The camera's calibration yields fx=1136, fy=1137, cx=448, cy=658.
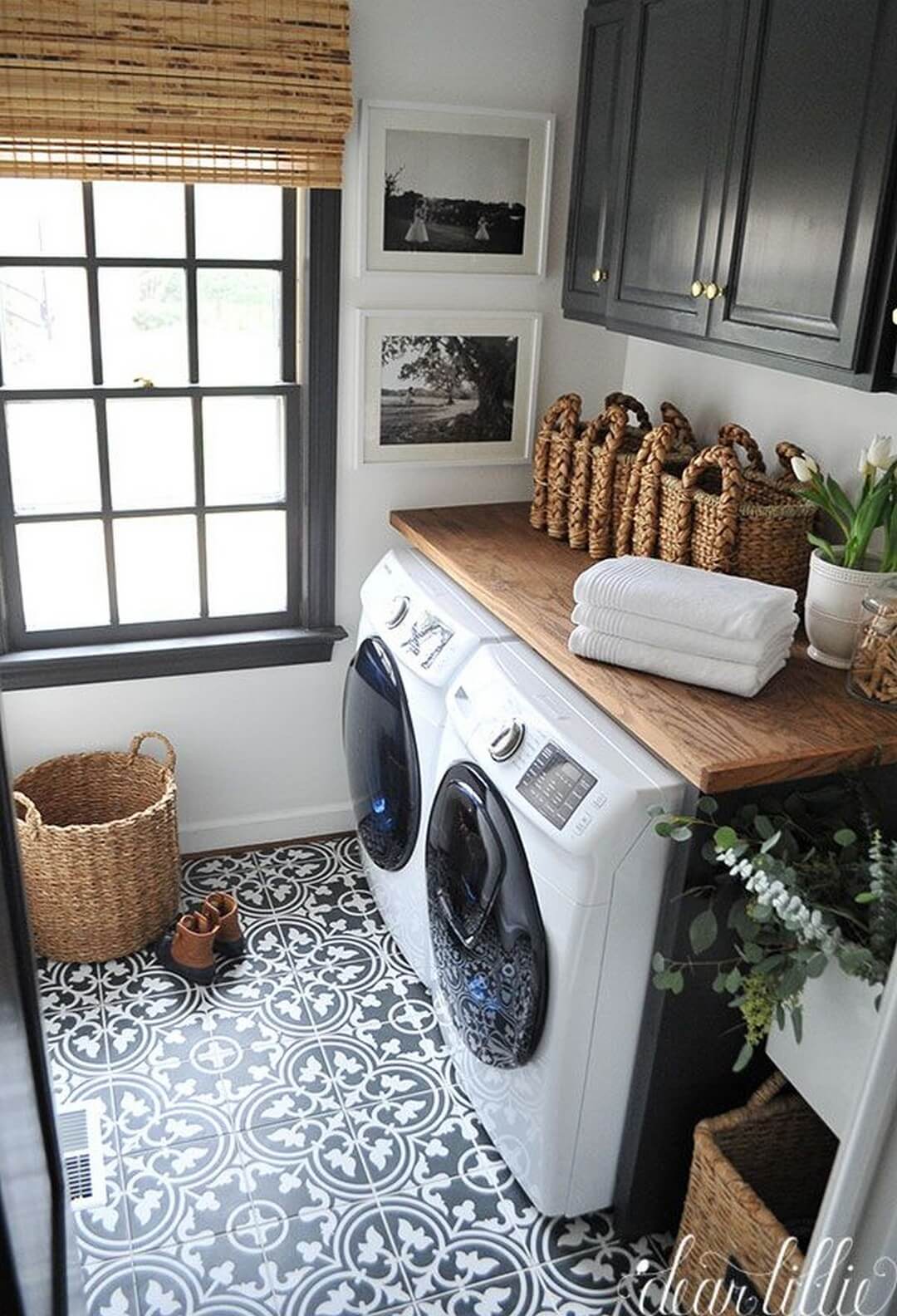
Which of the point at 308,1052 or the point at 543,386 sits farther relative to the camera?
the point at 543,386

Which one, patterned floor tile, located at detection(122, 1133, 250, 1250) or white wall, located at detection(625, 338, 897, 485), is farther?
white wall, located at detection(625, 338, 897, 485)

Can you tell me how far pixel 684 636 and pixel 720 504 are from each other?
395mm

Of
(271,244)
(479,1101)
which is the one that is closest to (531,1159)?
(479,1101)

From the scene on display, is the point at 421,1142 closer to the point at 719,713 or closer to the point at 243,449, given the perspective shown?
the point at 719,713

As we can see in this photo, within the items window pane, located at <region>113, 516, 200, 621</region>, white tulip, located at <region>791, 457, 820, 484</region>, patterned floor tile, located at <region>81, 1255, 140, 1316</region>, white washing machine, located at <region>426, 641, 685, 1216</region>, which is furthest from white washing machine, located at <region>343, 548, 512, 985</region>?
patterned floor tile, located at <region>81, 1255, 140, 1316</region>

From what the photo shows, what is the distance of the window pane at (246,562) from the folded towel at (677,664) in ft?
3.68

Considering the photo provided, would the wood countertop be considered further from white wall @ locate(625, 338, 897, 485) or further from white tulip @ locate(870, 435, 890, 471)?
white wall @ locate(625, 338, 897, 485)

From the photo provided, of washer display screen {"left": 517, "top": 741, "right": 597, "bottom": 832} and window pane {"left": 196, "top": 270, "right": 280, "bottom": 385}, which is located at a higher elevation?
window pane {"left": 196, "top": 270, "right": 280, "bottom": 385}

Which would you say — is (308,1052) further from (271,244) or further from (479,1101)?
(271,244)

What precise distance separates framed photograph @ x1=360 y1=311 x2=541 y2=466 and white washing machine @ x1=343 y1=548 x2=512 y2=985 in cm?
31

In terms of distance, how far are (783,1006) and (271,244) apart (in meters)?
1.96

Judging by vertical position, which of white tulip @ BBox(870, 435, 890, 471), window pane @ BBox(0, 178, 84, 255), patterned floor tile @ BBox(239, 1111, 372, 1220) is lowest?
patterned floor tile @ BBox(239, 1111, 372, 1220)

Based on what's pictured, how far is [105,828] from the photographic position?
2.48 meters

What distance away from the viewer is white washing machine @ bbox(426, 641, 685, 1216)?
1.71 meters
